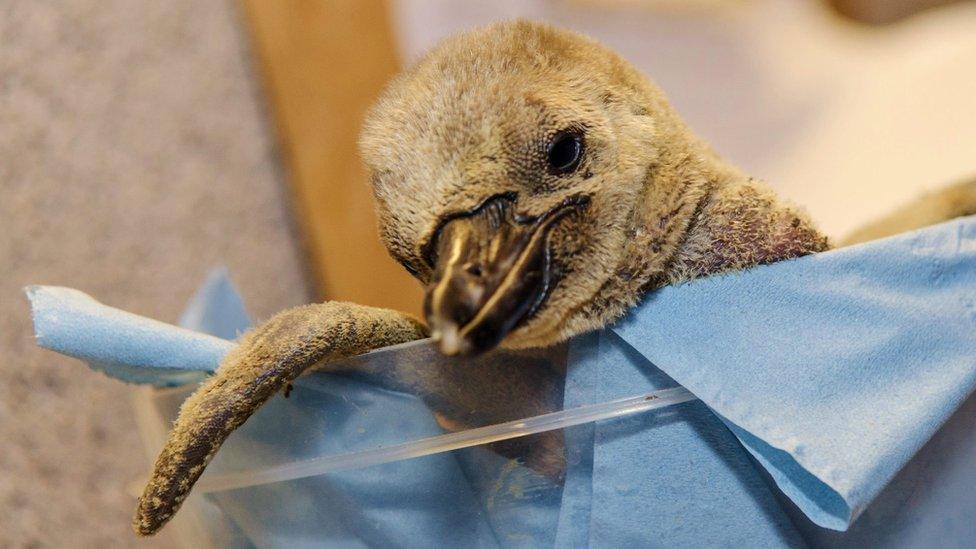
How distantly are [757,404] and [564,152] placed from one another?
0.21 meters

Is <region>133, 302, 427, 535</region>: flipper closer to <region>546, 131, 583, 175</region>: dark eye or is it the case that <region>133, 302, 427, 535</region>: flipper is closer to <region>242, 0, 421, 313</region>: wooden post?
<region>546, 131, 583, 175</region>: dark eye

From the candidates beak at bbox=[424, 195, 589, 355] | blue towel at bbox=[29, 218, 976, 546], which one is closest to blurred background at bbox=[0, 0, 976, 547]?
blue towel at bbox=[29, 218, 976, 546]

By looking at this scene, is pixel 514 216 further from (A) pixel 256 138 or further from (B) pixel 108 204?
(A) pixel 256 138

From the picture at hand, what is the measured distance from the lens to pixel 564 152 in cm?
57

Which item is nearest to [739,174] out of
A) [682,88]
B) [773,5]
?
[682,88]

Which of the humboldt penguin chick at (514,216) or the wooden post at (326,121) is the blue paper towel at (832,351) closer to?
the humboldt penguin chick at (514,216)

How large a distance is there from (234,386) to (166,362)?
107 mm

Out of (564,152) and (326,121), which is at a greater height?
(564,152)

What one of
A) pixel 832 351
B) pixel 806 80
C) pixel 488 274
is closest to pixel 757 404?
pixel 832 351

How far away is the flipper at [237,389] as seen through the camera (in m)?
0.51

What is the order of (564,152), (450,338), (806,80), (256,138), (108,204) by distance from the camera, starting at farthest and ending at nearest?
(806,80) → (256,138) → (108,204) → (564,152) → (450,338)

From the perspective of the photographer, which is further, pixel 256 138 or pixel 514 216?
pixel 256 138

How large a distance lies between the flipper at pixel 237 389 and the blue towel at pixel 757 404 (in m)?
0.04

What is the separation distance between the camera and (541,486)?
0.57 m
